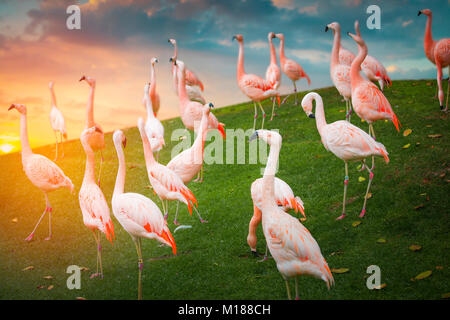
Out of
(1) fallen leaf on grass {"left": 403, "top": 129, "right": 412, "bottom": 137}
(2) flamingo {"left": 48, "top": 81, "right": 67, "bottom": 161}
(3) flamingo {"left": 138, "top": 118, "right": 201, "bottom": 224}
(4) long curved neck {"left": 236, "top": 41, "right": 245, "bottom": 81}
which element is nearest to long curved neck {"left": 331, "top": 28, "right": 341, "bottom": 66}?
(1) fallen leaf on grass {"left": 403, "top": 129, "right": 412, "bottom": 137}

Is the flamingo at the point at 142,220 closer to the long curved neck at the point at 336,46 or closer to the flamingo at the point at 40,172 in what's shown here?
the flamingo at the point at 40,172

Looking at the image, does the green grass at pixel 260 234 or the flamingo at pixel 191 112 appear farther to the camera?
the flamingo at pixel 191 112

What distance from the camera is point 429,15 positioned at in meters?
12.1

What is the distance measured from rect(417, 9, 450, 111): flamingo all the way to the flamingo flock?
0.08 feet

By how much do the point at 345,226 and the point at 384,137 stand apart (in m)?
4.24

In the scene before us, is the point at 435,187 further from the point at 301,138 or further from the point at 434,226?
the point at 301,138

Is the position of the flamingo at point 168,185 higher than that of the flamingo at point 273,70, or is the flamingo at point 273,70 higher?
the flamingo at point 273,70

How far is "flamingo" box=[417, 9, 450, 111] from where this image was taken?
11336 mm

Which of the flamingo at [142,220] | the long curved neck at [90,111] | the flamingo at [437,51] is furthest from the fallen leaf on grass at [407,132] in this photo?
the long curved neck at [90,111]

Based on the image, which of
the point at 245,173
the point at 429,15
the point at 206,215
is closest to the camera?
the point at 206,215

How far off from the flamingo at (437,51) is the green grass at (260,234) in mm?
959

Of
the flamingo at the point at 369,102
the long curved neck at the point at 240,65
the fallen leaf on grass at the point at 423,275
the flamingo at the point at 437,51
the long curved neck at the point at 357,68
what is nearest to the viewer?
the fallen leaf on grass at the point at 423,275

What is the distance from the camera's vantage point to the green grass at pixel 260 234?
6082 millimetres
